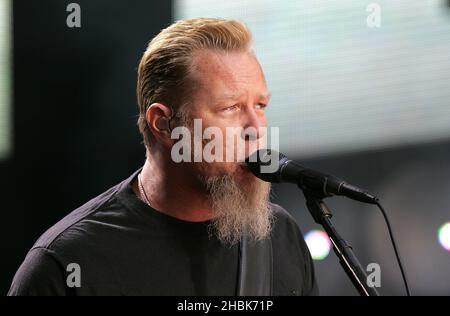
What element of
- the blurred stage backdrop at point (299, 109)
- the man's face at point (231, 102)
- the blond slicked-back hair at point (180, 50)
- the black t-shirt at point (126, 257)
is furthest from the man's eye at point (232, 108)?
the blurred stage backdrop at point (299, 109)

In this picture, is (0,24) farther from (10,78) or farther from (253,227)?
(253,227)

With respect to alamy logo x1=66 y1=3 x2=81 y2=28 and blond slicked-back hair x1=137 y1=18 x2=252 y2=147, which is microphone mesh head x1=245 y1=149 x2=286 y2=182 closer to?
blond slicked-back hair x1=137 y1=18 x2=252 y2=147

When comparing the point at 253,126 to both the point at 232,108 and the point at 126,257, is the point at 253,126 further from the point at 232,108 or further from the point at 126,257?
the point at 126,257

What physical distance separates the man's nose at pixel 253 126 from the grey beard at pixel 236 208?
0.13 meters

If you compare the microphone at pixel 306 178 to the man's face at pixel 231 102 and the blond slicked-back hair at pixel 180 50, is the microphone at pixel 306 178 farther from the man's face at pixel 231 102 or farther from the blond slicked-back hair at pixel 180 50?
the blond slicked-back hair at pixel 180 50

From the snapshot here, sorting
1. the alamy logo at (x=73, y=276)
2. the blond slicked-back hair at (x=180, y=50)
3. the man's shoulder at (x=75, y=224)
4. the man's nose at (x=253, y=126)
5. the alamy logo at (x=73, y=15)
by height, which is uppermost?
the alamy logo at (x=73, y=15)

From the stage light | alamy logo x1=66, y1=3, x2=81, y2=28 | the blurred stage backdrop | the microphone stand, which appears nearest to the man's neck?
the microphone stand

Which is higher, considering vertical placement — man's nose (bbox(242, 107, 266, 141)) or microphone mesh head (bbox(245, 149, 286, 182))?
man's nose (bbox(242, 107, 266, 141))

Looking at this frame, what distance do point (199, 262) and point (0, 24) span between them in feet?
3.76

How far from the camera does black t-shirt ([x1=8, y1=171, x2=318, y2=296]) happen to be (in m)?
1.81

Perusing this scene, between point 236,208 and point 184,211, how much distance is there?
138 mm

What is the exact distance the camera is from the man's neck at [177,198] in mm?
1961

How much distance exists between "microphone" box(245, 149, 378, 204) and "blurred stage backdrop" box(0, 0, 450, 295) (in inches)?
41.4

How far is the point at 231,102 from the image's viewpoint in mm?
1890
